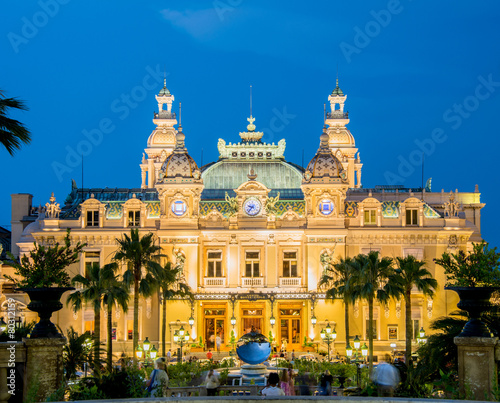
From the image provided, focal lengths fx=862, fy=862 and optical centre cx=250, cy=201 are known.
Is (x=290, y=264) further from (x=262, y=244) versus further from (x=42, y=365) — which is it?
(x=42, y=365)

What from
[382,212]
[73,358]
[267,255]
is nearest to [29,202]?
[267,255]

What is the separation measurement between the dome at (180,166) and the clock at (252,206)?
4.84 metres

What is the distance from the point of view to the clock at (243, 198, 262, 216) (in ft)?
227

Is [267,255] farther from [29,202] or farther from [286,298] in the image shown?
[29,202]

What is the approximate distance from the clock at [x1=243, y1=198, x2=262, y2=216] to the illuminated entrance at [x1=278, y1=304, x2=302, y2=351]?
7.72 metres

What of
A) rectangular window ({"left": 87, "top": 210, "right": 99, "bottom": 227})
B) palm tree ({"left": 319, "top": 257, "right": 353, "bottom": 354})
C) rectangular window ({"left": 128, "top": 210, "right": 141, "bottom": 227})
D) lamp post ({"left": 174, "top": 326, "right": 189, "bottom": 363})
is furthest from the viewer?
rectangular window ({"left": 87, "top": 210, "right": 99, "bottom": 227})

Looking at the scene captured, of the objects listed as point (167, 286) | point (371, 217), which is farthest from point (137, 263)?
point (371, 217)

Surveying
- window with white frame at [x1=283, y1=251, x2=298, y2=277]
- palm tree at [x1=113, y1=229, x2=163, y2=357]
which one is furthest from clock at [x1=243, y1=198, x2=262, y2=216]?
palm tree at [x1=113, y1=229, x2=163, y2=357]

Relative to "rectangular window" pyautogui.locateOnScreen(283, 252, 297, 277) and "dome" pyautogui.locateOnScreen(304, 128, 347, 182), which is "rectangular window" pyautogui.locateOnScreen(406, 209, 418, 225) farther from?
"rectangular window" pyautogui.locateOnScreen(283, 252, 297, 277)

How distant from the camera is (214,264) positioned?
6931 centimetres

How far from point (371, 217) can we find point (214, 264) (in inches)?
521

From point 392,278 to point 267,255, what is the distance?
17578mm

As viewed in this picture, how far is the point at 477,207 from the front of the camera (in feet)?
265

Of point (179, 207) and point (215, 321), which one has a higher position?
point (179, 207)
